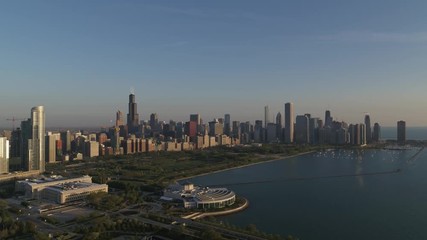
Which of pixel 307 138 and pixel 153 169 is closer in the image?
pixel 153 169

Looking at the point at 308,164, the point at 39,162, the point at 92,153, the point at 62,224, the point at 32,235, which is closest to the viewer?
the point at 32,235

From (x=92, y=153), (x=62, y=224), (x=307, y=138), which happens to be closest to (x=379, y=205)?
(x=62, y=224)

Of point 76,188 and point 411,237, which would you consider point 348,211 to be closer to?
point 411,237

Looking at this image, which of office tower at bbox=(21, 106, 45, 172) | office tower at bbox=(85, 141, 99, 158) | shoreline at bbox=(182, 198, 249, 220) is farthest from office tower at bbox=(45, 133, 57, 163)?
shoreline at bbox=(182, 198, 249, 220)

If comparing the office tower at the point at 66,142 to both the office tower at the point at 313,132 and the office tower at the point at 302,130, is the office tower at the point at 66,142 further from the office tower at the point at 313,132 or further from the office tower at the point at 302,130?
the office tower at the point at 313,132

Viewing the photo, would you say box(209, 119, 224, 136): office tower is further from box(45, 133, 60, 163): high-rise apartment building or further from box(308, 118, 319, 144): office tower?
box(45, 133, 60, 163): high-rise apartment building

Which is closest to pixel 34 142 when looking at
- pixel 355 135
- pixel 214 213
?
pixel 214 213

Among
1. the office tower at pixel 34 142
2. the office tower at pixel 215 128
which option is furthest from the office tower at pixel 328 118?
the office tower at pixel 34 142

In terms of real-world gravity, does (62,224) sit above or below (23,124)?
below
